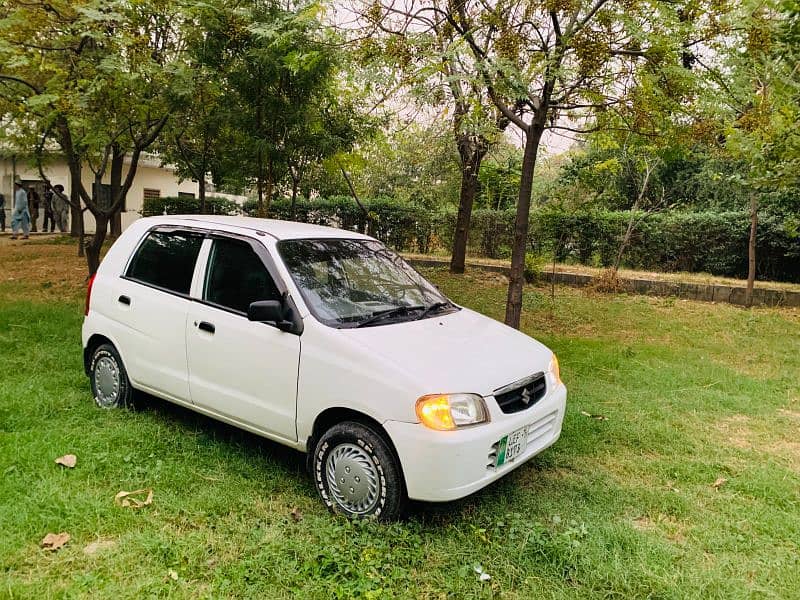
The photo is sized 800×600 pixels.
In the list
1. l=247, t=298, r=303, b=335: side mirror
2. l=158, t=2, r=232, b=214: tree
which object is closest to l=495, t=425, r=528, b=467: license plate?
l=247, t=298, r=303, b=335: side mirror

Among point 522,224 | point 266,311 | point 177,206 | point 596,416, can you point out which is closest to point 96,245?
point 522,224

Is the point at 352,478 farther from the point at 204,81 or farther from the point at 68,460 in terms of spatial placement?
the point at 204,81

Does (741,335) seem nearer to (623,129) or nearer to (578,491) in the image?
(623,129)

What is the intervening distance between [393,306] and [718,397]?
12.5ft

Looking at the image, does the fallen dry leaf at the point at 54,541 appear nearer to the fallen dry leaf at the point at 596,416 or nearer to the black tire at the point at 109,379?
the black tire at the point at 109,379

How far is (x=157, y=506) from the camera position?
3.30 m

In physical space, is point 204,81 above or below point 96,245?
above

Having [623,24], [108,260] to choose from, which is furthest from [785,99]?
[108,260]

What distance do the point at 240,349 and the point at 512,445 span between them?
1.80 m

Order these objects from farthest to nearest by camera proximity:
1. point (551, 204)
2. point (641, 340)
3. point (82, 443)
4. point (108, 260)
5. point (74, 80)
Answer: point (551, 204), point (641, 340), point (74, 80), point (108, 260), point (82, 443)

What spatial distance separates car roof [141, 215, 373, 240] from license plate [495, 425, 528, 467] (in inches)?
78.2

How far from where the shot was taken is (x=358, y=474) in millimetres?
3203

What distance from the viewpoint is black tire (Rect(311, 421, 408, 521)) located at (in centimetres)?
310

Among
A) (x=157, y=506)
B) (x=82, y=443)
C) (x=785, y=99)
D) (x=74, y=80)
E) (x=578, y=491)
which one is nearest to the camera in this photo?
(x=157, y=506)
